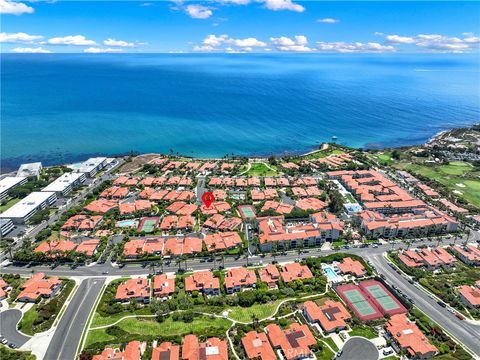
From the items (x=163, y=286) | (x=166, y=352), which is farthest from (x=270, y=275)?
(x=166, y=352)

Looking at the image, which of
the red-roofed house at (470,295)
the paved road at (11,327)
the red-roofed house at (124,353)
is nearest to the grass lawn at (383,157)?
the red-roofed house at (470,295)

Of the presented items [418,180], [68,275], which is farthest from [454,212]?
[68,275]

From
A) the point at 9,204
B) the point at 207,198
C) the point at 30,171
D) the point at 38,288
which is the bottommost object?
the point at 38,288

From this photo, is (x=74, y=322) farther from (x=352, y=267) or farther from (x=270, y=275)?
(x=352, y=267)

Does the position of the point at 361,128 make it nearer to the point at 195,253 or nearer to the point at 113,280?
the point at 195,253

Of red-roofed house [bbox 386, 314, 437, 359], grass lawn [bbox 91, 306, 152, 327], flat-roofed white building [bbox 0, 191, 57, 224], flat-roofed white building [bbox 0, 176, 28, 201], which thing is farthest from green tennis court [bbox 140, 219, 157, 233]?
red-roofed house [bbox 386, 314, 437, 359]

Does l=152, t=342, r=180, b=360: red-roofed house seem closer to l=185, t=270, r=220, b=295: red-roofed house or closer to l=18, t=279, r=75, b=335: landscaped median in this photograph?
l=185, t=270, r=220, b=295: red-roofed house

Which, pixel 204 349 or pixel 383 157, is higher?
pixel 383 157
